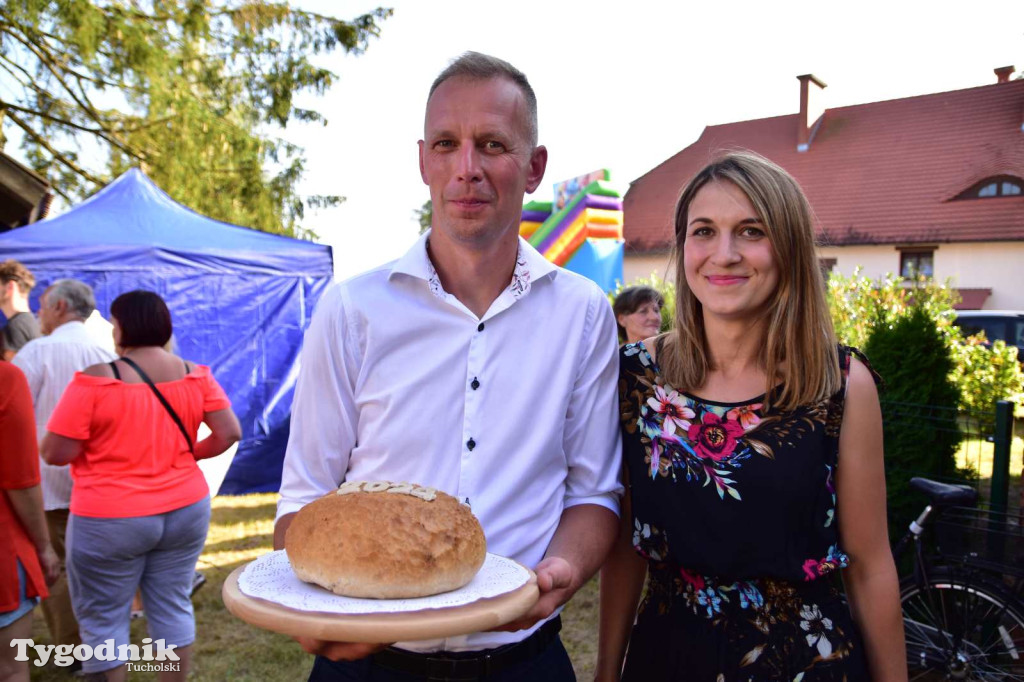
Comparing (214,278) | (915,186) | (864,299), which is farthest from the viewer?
(915,186)

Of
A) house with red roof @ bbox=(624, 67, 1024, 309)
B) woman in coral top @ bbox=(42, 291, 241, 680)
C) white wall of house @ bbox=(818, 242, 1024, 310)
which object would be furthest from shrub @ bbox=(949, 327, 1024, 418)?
white wall of house @ bbox=(818, 242, 1024, 310)

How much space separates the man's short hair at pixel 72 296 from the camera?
440 centimetres

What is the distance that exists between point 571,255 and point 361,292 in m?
8.67

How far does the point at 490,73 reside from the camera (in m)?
1.80

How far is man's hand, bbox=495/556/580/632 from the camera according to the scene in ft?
4.84

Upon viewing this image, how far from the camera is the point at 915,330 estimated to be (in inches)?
204

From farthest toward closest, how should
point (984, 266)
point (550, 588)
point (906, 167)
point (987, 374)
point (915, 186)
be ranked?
point (906, 167)
point (915, 186)
point (984, 266)
point (987, 374)
point (550, 588)

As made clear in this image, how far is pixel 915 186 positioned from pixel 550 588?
2818cm

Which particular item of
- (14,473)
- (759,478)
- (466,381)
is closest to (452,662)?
(466,381)

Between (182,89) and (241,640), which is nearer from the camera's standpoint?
(241,640)

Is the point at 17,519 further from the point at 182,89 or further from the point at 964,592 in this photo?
the point at 182,89

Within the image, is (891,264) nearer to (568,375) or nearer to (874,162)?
(874,162)

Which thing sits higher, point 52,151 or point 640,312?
point 52,151

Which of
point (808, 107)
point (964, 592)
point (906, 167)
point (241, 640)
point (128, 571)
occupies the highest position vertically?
point (808, 107)
